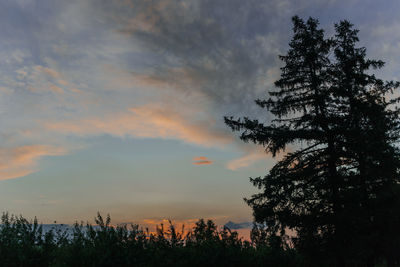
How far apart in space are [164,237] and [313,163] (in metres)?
12.7

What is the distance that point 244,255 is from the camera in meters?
12.8

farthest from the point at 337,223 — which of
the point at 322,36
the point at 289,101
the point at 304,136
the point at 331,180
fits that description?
the point at 322,36

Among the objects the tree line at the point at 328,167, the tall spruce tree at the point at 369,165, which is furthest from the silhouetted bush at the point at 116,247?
the tall spruce tree at the point at 369,165

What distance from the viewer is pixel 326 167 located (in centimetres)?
2053

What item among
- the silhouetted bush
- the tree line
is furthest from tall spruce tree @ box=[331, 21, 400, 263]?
the silhouetted bush

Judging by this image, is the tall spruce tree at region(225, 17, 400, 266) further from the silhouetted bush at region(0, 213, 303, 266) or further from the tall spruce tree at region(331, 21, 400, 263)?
the silhouetted bush at region(0, 213, 303, 266)

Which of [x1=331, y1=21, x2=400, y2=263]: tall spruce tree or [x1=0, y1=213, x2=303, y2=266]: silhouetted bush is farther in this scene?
[x1=331, y1=21, x2=400, y2=263]: tall spruce tree

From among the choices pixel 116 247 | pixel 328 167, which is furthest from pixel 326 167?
pixel 116 247

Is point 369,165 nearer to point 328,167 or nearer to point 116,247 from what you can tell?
point 328,167

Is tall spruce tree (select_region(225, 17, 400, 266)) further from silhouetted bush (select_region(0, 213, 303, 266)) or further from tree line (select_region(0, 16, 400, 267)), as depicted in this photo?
silhouetted bush (select_region(0, 213, 303, 266))

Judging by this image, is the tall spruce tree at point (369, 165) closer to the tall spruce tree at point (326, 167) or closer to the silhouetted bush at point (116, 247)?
the tall spruce tree at point (326, 167)

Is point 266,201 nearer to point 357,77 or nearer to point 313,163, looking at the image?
point 313,163

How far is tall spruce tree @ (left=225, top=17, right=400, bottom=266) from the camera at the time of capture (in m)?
19.1

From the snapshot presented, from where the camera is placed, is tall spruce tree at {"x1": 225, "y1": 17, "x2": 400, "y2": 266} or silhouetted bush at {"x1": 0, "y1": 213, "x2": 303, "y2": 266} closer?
silhouetted bush at {"x1": 0, "y1": 213, "x2": 303, "y2": 266}
